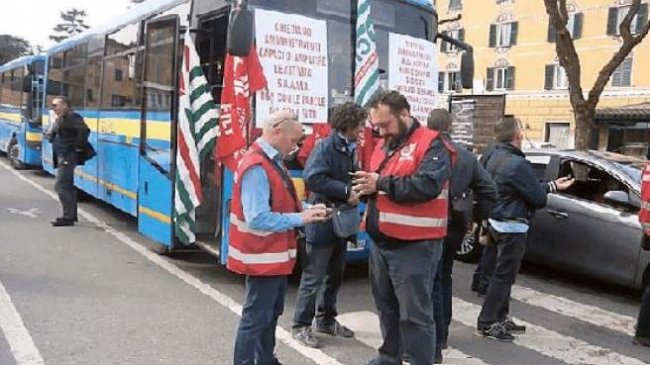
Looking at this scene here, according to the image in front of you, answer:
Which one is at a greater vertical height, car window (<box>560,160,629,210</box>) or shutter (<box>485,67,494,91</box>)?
shutter (<box>485,67,494,91</box>)

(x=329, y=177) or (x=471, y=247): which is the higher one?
(x=329, y=177)

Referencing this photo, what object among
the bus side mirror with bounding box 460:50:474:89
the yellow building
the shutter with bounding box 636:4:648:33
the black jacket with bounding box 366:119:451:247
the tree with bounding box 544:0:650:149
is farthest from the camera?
the yellow building

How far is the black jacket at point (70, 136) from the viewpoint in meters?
10.4

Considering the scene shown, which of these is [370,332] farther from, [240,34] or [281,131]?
[240,34]

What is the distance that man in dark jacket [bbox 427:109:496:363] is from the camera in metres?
5.23

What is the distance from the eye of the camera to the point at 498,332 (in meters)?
5.70

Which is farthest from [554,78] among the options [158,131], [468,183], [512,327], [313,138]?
[468,183]

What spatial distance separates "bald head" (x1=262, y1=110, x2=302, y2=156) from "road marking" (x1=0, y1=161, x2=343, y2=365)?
1.71m

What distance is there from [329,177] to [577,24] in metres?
35.4

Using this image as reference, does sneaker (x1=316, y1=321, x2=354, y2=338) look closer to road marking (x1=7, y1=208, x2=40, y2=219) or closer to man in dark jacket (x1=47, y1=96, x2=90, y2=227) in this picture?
man in dark jacket (x1=47, y1=96, x2=90, y2=227)

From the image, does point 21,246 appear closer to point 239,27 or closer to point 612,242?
point 239,27

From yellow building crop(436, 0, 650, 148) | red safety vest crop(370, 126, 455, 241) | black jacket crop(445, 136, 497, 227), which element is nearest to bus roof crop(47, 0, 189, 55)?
black jacket crop(445, 136, 497, 227)

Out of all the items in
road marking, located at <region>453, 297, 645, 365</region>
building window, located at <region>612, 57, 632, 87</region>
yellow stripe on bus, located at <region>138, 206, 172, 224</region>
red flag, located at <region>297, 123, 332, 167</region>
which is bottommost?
road marking, located at <region>453, 297, 645, 365</region>

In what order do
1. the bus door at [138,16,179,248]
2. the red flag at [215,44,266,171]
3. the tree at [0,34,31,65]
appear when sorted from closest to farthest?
the red flag at [215,44,266,171] < the bus door at [138,16,179,248] < the tree at [0,34,31,65]
